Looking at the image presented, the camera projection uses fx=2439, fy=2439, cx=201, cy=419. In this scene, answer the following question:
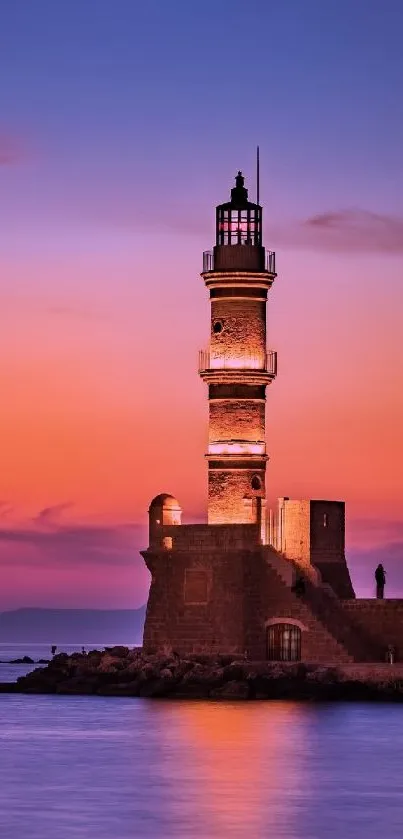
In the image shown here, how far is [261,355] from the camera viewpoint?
69.4 m

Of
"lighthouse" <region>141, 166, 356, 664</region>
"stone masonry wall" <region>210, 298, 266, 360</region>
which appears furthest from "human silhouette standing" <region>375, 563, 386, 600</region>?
"stone masonry wall" <region>210, 298, 266, 360</region>

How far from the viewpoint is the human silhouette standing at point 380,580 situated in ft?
232

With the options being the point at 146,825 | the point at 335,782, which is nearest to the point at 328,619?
the point at 335,782

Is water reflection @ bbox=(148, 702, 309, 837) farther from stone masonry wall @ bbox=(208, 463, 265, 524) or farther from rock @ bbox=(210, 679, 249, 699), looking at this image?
stone masonry wall @ bbox=(208, 463, 265, 524)

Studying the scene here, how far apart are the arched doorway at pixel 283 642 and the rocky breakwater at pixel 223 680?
104 centimetres

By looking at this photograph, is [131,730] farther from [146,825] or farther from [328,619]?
[146,825]

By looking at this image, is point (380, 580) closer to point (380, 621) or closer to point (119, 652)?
point (380, 621)

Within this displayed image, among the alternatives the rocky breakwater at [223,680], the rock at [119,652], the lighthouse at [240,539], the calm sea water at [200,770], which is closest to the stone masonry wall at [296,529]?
the lighthouse at [240,539]

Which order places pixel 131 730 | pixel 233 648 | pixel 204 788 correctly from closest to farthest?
pixel 204 788
pixel 131 730
pixel 233 648

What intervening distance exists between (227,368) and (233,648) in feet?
26.0

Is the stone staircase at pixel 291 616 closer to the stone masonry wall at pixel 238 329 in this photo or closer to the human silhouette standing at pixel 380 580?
the human silhouette standing at pixel 380 580

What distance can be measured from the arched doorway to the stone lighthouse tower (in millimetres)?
2625

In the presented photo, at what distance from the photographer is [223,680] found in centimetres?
6681

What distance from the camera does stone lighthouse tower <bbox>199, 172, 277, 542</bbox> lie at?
69000 mm
